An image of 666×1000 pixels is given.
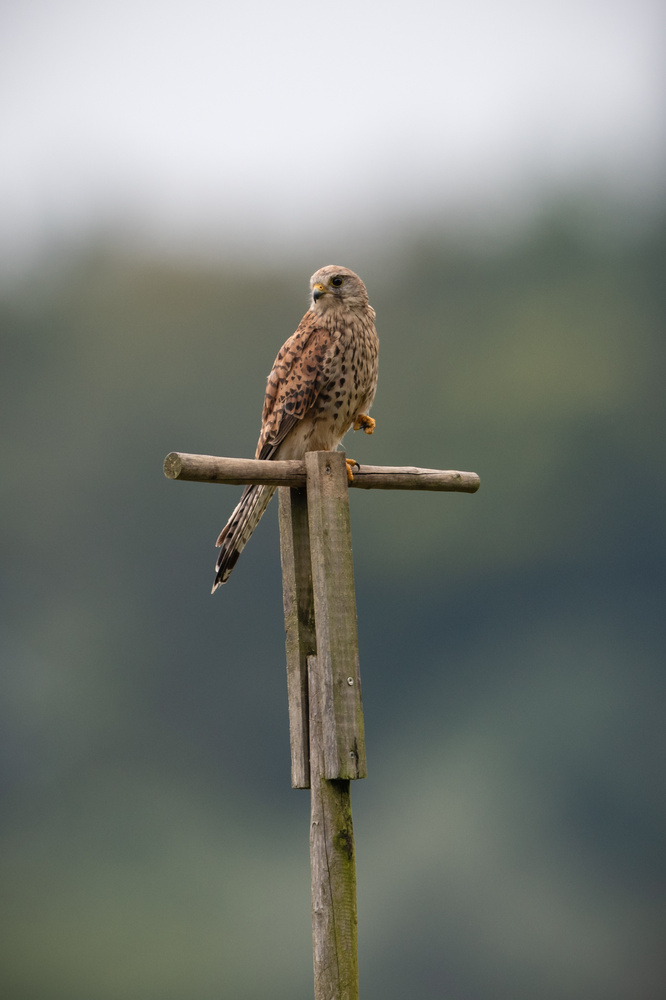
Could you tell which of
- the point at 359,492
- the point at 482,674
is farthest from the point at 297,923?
the point at 359,492

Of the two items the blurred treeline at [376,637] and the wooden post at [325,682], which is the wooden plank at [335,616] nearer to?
the wooden post at [325,682]

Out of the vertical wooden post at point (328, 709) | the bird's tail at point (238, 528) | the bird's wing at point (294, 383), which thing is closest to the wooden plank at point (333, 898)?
the vertical wooden post at point (328, 709)

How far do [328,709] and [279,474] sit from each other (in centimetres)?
63

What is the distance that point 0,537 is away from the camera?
14.7 meters

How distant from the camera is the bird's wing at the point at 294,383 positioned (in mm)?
3727

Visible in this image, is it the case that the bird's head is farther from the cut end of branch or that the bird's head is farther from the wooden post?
the cut end of branch

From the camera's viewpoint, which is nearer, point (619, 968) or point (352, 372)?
point (352, 372)

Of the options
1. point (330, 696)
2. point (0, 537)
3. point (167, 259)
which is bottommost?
point (330, 696)

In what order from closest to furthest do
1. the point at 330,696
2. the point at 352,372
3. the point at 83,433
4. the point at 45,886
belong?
the point at 330,696, the point at 352,372, the point at 45,886, the point at 83,433

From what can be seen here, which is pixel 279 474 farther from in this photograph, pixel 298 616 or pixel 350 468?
pixel 298 616

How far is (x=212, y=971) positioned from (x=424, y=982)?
219cm

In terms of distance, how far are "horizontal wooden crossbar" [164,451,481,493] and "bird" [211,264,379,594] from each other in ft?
0.65

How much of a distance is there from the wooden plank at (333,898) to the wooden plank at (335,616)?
68 millimetres

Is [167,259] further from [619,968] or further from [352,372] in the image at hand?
[352,372]
